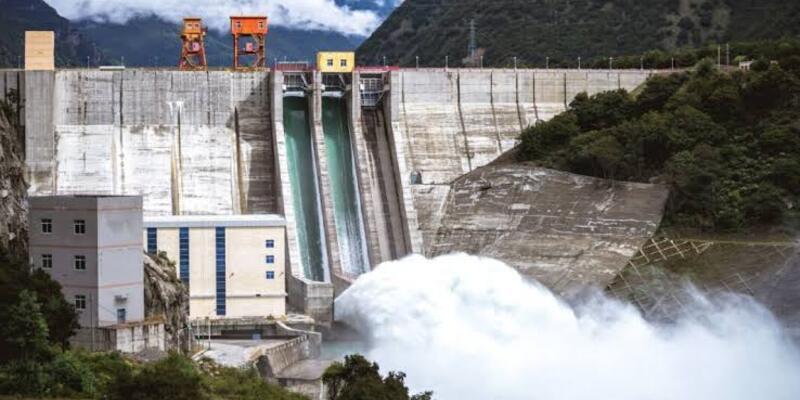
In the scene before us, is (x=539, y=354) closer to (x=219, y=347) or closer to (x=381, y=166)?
(x=219, y=347)

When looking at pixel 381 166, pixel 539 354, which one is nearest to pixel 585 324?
pixel 539 354

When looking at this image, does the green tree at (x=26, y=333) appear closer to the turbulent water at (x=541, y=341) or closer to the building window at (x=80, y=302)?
the building window at (x=80, y=302)

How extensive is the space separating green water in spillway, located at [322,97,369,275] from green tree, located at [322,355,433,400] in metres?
25.8

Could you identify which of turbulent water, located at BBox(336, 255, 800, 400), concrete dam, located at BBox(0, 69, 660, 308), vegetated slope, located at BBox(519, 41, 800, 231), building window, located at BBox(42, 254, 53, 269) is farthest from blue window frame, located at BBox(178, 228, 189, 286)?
vegetated slope, located at BBox(519, 41, 800, 231)

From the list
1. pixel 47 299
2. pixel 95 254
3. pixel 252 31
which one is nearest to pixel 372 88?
pixel 252 31

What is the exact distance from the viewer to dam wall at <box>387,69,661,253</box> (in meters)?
77.8

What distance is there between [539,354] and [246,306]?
12.7m

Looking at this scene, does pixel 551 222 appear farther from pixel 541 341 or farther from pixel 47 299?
pixel 47 299

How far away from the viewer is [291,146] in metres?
78.5

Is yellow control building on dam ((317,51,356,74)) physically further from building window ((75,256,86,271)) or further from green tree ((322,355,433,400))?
green tree ((322,355,433,400))

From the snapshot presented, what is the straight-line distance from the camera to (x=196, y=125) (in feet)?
253

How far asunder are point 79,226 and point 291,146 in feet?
97.0

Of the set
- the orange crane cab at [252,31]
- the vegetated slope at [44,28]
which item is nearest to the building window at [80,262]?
the orange crane cab at [252,31]

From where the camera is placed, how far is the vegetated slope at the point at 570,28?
392ft
